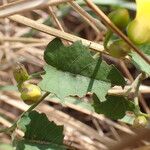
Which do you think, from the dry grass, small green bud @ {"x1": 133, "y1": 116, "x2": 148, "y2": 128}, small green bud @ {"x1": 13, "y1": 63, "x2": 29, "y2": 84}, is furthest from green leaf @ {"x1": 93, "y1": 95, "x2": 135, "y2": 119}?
the dry grass

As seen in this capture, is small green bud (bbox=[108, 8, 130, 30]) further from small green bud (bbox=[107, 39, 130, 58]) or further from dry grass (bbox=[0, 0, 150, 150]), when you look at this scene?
dry grass (bbox=[0, 0, 150, 150])


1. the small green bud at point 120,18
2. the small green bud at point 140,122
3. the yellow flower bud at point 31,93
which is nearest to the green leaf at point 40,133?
the yellow flower bud at point 31,93

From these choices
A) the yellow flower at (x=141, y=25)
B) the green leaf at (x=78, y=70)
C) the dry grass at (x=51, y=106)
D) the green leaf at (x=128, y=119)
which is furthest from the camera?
the dry grass at (x=51, y=106)

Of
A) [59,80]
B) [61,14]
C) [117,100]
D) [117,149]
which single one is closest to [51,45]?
[59,80]

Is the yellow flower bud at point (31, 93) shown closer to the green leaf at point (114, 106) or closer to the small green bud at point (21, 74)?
the small green bud at point (21, 74)

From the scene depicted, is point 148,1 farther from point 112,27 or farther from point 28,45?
point 28,45

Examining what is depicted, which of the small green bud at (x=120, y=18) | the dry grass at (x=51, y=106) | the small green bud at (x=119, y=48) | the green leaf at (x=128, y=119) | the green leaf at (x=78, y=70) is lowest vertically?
the dry grass at (x=51, y=106)
